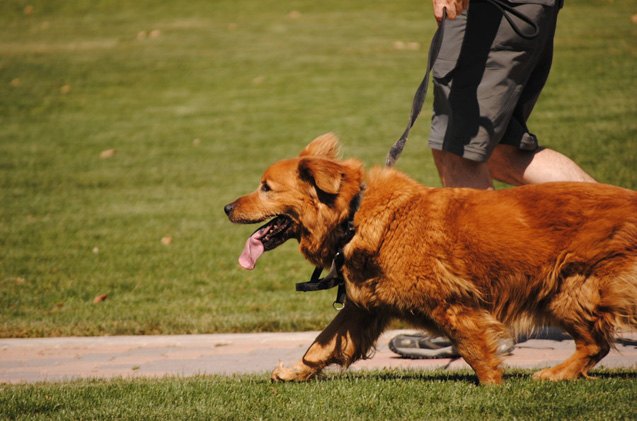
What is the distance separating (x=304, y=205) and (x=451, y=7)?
152 centimetres

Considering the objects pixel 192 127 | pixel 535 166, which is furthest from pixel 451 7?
pixel 192 127

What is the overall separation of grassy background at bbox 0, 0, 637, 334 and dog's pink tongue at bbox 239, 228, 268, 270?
1944 mm

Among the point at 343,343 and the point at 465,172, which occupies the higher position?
the point at 465,172

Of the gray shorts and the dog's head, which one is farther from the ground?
the gray shorts

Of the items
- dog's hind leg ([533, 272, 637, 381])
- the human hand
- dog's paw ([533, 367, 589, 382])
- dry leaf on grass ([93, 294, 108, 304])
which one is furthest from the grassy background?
the human hand

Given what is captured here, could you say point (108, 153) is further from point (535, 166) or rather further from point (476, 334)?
point (476, 334)

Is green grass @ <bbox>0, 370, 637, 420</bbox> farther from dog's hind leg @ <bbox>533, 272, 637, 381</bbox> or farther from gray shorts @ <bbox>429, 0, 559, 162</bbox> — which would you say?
gray shorts @ <bbox>429, 0, 559, 162</bbox>

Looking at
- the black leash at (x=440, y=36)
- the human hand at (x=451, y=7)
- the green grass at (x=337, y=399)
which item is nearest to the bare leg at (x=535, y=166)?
the black leash at (x=440, y=36)

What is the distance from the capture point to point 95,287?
805 cm

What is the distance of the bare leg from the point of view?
17.6 feet

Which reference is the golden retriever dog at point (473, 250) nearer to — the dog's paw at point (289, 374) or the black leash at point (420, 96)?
the black leash at point (420, 96)

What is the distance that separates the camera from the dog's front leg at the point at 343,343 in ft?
16.0

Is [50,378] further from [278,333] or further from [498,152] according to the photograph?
[498,152]

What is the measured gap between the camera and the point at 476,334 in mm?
4488
